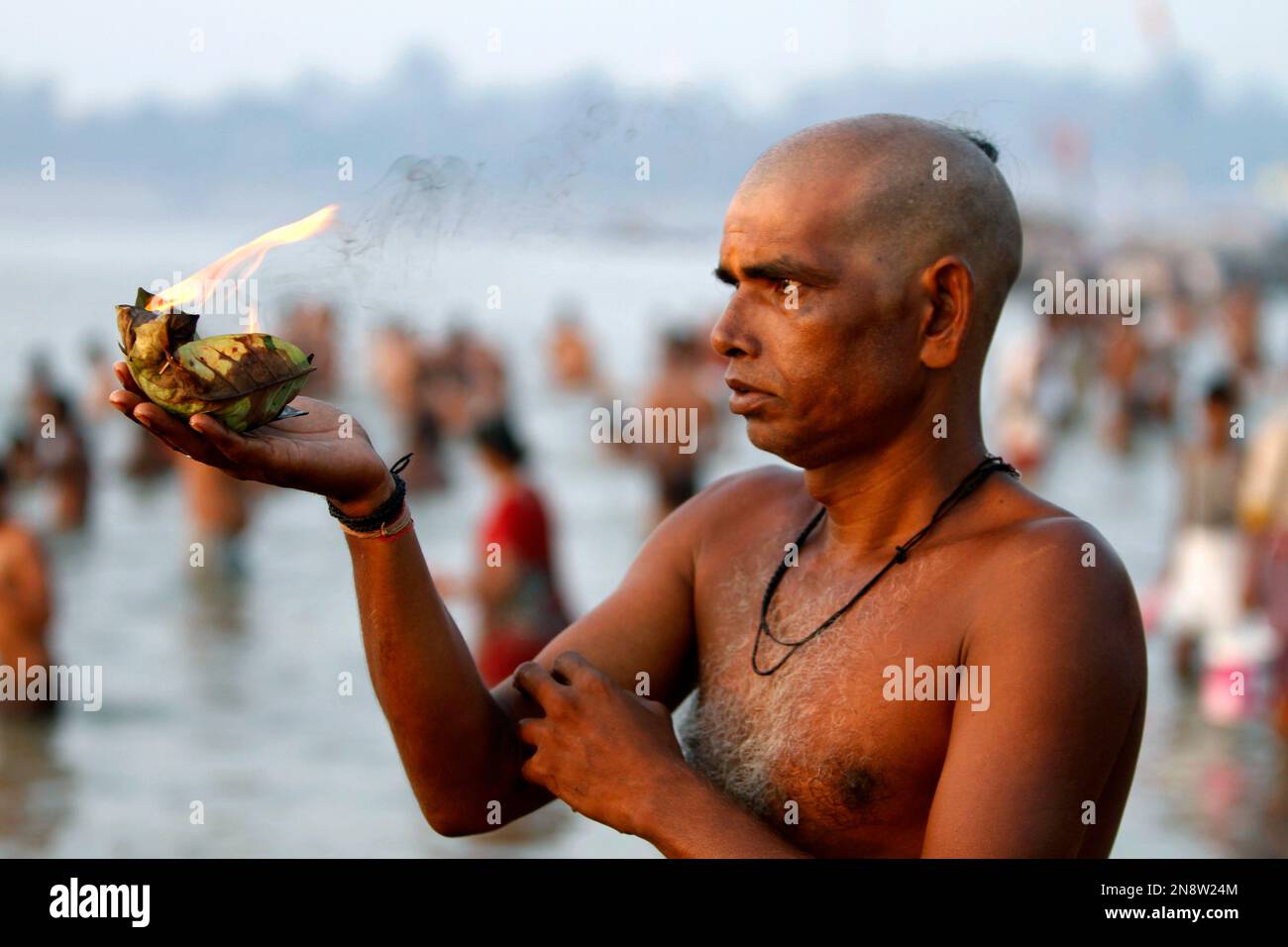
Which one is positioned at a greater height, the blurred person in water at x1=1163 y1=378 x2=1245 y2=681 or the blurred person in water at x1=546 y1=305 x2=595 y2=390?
the blurred person in water at x1=1163 y1=378 x2=1245 y2=681

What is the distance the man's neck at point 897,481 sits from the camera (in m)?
2.43

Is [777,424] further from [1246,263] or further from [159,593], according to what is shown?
[1246,263]

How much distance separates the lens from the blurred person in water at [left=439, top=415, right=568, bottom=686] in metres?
8.05

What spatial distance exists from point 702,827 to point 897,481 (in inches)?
23.0

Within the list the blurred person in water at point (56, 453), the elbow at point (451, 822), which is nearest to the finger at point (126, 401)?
the elbow at point (451, 822)

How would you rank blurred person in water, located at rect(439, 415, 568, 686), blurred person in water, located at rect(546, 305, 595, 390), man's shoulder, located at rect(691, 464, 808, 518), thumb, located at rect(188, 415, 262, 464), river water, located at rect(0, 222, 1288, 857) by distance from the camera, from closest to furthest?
thumb, located at rect(188, 415, 262, 464)
man's shoulder, located at rect(691, 464, 808, 518)
river water, located at rect(0, 222, 1288, 857)
blurred person in water, located at rect(439, 415, 568, 686)
blurred person in water, located at rect(546, 305, 595, 390)

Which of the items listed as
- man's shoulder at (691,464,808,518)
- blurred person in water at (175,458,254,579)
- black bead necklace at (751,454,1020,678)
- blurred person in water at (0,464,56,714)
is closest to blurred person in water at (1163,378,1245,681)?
blurred person in water at (0,464,56,714)

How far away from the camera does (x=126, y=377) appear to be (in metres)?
2.12

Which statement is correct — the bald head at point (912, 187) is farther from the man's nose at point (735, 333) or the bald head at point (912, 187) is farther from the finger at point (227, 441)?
the finger at point (227, 441)

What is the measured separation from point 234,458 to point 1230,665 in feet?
26.8

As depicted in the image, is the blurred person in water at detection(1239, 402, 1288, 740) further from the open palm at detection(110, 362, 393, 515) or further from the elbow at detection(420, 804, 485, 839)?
the open palm at detection(110, 362, 393, 515)

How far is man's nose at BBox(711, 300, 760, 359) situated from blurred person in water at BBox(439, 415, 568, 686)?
565cm

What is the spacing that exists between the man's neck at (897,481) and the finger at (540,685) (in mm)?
480

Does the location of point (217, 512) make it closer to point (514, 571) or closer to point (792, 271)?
point (514, 571)
